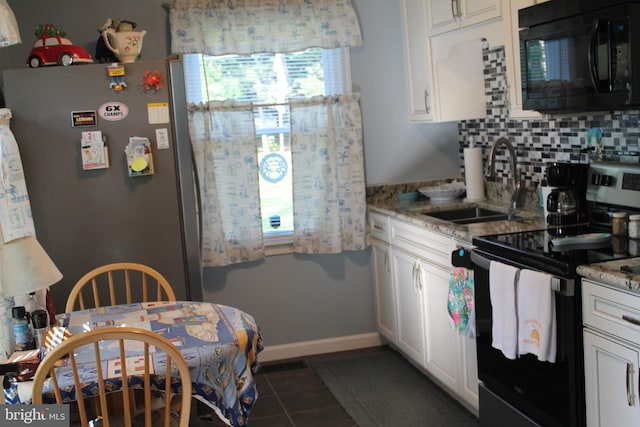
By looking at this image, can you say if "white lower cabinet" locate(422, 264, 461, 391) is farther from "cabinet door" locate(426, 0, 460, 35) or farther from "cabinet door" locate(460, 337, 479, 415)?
"cabinet door" locate(426, 0, 460, 35)

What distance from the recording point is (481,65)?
13.1 ft

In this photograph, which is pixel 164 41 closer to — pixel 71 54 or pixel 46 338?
pixel 71 54

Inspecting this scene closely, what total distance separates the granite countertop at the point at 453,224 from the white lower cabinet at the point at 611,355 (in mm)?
785

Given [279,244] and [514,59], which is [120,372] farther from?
[279,244]

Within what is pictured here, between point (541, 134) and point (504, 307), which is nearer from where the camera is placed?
point (504, 307)

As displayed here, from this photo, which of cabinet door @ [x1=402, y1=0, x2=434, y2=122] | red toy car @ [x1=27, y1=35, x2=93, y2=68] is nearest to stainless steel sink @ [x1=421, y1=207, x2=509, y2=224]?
cabinet door @ [x1=402, y1=0, x2=434, y2=122]

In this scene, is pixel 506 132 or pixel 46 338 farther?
pixel 506 132

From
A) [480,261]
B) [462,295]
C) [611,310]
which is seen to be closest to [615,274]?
[611,310]

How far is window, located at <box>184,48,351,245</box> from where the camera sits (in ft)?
13.7

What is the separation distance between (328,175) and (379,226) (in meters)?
0.41

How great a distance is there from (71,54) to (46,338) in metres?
1.48

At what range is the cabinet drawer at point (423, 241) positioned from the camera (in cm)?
342

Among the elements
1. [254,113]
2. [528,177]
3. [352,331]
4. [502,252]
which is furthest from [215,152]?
[502,252]

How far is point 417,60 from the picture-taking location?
421cm
